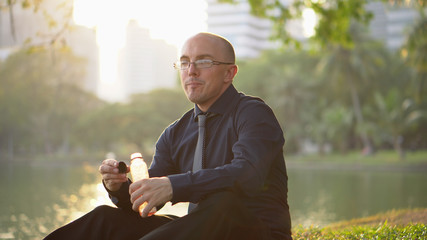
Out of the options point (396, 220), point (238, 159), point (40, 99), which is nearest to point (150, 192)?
point (238, 159)

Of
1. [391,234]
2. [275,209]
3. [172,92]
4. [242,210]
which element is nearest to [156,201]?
[242,210]

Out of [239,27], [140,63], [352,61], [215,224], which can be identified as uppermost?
[239,27]

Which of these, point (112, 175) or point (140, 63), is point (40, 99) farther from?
point (140, 63)

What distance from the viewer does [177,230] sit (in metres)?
1.87

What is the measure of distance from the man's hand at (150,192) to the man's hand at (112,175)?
0.38m

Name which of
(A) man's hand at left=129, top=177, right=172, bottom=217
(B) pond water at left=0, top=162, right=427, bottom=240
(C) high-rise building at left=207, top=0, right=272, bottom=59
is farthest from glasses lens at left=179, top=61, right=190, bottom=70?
(C) high-rise building at left=207, top=0, right=272, bottom=59

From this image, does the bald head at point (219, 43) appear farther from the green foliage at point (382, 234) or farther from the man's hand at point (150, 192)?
the green foliage at point (382, 234)

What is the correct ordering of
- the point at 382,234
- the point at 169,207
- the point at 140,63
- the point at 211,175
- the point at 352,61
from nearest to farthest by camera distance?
the point at 211,175, the point at 382,234, the point at 169,207, the point at 352,61, the point at 140,63

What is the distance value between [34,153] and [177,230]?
4875cm

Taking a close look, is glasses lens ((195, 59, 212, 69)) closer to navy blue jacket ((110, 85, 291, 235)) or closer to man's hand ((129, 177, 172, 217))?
navy blue jacket ((110, 85, 291, 235))

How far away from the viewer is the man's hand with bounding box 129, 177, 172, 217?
1896mm

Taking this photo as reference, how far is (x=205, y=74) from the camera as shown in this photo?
7.84ft

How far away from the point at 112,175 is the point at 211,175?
23.6 inches

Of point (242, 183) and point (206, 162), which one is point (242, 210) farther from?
point (206, 162)
